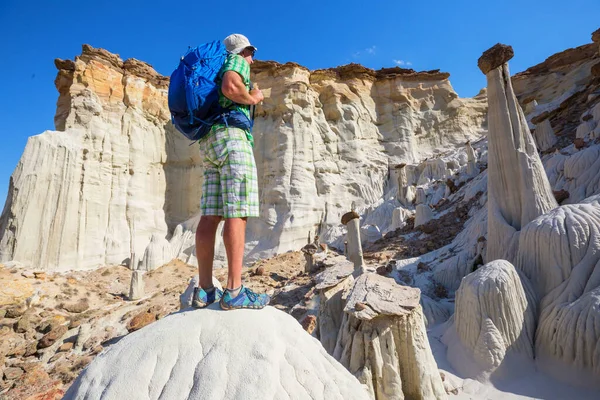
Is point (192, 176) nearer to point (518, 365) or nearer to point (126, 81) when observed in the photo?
point (126, 81)

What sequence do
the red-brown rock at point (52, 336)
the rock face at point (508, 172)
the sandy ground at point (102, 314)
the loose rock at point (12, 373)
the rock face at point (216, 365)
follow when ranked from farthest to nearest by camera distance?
the red-brown rock at point (52, 336)
the loose rock at point (12, 373)
the rock face at point (508, 172)
the sandy ground at point (102, 314)
the rock face at point (216, 365)

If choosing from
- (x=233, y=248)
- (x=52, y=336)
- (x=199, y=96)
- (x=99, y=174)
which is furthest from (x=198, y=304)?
(x=99, y=174)

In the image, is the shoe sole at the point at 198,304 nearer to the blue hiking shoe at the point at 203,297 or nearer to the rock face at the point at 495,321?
the blue hiking shoe at the point at 203,297

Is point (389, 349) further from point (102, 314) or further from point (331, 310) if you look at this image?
point (102, 314)

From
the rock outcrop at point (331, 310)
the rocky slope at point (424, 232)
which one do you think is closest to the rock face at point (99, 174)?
the rocky slope at point (424, 232)

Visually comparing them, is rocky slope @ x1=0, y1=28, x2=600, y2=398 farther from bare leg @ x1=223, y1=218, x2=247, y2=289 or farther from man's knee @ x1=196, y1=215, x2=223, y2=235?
man's knee @ x1=196, y1=215, x2=223, y2=235

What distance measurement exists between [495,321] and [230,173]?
487cm

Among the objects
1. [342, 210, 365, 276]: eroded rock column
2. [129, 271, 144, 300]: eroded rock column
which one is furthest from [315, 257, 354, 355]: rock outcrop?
[129, 271, 144, 300]: eroded rock column

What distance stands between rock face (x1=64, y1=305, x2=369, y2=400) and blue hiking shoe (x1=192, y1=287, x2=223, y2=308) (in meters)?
0.14

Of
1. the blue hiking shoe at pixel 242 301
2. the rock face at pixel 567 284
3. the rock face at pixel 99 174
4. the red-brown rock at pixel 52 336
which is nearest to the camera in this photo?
the blue hiking shoe at pixel 242 301

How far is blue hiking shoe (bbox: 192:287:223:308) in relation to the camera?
7.20 ft

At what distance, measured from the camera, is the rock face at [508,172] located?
269 inches

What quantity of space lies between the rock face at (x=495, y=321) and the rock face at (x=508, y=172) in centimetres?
144

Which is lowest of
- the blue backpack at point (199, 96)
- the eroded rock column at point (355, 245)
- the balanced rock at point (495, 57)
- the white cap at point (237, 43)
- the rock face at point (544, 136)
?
the eroded rock column at point (355, 245)
